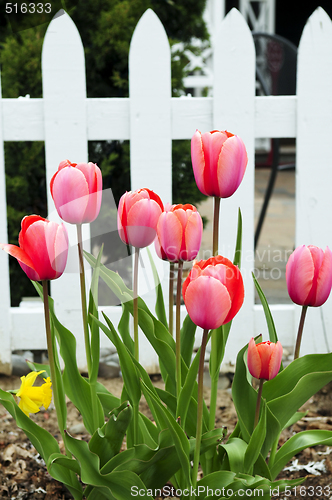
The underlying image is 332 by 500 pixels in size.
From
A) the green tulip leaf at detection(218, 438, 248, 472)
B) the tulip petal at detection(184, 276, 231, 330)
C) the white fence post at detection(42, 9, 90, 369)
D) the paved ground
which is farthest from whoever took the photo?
the paved ground

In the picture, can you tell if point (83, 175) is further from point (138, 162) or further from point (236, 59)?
point (236, 59)

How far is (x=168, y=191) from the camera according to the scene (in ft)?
5.69

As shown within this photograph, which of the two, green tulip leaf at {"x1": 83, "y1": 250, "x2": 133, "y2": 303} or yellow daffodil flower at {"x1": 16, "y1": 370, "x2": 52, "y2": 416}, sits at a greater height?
green tulip leaf at {"x1": 83, "y1": 250, "x2": 133, "y2": 303}

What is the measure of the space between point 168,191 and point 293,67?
1.24 meters

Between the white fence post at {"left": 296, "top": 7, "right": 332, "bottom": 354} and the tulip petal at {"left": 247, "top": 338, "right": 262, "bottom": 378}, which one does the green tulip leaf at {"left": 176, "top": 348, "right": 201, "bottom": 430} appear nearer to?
the tulip petal at {"left": 247, "top": 338, "right": 262, "bottom": 378}

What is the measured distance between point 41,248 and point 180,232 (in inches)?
8.2

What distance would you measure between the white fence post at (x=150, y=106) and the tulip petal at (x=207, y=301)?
106 cm

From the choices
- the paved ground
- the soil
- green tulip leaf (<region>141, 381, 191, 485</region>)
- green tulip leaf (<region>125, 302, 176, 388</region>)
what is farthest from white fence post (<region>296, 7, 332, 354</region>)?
green tulip leaf (<region>141, 381, 191, 485</region>)

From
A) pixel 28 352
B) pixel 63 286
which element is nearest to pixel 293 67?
pixel 63 286

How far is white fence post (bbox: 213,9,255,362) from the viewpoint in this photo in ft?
5.45

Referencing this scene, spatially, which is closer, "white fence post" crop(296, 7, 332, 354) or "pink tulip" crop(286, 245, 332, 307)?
"pink tulip" crop(286, 245, 332, 307)

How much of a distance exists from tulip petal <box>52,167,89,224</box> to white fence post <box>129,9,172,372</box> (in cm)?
92

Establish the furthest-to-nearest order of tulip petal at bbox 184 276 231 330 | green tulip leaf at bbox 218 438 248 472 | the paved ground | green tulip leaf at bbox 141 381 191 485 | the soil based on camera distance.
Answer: the paved ground
the soil
green tulip leaf at bbox 218 438 248 472
green tulip leaf at bbox 141 381 191 485
tulip petal at bbox 184 276 231 330

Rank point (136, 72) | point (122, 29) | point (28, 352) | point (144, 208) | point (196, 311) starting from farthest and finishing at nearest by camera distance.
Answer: point (122, 29), point (28, 352), point (136, 72), point (144, 208), point (196, 311)
